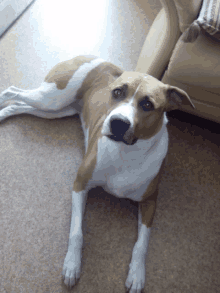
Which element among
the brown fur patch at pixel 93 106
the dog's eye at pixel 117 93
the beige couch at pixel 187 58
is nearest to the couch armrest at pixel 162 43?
the beige couch at pixel 187 58

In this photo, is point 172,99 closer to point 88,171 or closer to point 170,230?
point 88,171

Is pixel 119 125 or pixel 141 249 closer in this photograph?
pixel 119 125

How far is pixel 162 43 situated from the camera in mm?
1979

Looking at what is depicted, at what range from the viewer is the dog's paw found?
4.63ft

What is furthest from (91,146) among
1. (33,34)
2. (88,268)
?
(33,34)

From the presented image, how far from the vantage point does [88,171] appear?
62.3 inches

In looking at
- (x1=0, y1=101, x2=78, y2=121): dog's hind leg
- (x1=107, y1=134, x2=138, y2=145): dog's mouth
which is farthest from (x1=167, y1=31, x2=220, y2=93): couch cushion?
(x1=0, y1=101, x2=78, y2=121): dog's hind leg

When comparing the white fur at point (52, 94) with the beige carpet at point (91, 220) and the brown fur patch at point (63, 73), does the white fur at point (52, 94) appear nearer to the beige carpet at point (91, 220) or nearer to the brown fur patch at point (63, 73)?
the brown fur patch at point (63, 73)

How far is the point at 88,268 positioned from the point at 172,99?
1195mm

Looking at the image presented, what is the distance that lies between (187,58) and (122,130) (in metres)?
0.96

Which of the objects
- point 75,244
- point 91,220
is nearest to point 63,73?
point 91,220

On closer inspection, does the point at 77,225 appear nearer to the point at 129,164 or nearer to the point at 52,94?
the point at 129,164

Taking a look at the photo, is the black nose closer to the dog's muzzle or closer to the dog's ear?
the dog's muzzle

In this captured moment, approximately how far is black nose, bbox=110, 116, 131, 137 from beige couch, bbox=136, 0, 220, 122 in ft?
3.05
